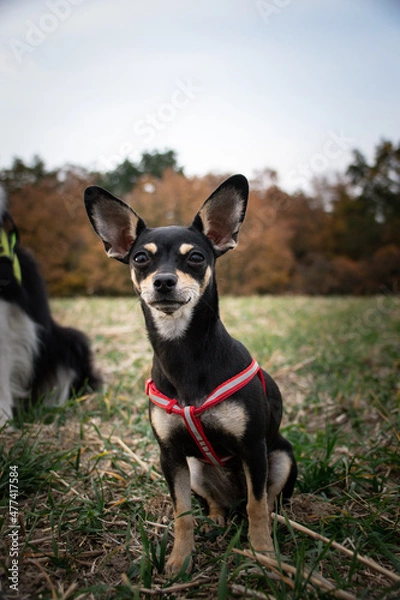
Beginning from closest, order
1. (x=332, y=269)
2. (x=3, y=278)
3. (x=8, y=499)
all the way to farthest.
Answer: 1. (x=8, y=499)
2. (x=3, y=278)
3. (x=332, y=269)

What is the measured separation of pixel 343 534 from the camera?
81.0 inches

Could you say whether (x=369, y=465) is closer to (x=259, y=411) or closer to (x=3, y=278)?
(x=259, y=411)

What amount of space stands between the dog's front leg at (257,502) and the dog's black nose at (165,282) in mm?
818

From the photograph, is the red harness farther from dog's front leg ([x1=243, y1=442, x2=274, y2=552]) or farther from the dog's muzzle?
the dog's muzzle

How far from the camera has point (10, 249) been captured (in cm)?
328

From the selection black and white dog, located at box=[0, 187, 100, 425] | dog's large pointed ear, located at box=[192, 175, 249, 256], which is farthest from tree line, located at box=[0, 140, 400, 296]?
dog's large pointed ear, located at box=[192, 175, 249, 256]

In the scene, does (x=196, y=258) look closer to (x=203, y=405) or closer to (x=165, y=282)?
(x=165, y=282)

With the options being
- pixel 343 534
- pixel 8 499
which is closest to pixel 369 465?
pixel 343 534

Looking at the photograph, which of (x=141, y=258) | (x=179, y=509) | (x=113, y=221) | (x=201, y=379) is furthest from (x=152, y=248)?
(x=179, y=509)

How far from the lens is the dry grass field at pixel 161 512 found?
Result: 174 cm

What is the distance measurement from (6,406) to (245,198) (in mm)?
2411

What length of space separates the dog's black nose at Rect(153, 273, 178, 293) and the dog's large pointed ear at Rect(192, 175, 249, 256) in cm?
45

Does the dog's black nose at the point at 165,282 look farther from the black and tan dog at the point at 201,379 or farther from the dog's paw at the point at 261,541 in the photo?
the dog's paw at the point at 261,541

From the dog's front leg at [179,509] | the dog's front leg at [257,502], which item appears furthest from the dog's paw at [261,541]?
the dog's front leg at [179,509]
